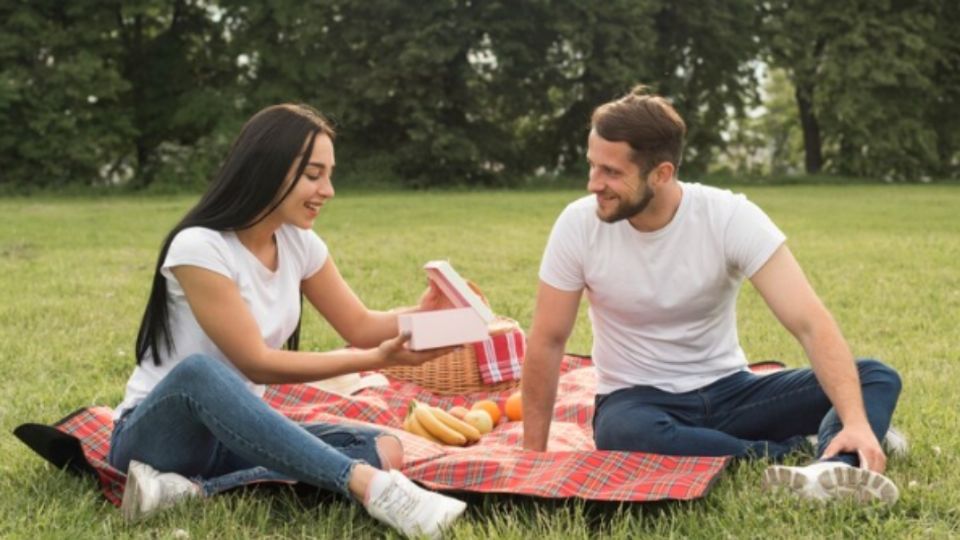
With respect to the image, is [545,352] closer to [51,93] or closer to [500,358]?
[500,358]

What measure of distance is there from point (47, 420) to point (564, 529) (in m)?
2.72

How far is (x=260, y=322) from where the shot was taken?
4.07m

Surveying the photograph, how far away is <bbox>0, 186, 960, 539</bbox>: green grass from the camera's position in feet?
11.7

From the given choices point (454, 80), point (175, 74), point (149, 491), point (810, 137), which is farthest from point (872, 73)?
point (149, 491)

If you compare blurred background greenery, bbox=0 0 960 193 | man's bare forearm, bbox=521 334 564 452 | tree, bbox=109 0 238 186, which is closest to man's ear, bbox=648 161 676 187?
man's bare forearm, bbox=521 334 564 452

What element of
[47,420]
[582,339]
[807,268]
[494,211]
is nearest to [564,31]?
[494,211]

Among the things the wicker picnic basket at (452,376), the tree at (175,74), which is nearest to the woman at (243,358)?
the wicker picnic basket at (452,376)

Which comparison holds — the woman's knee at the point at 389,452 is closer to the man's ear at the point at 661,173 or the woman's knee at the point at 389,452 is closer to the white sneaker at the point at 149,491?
the white sneaker at the point at 149,491

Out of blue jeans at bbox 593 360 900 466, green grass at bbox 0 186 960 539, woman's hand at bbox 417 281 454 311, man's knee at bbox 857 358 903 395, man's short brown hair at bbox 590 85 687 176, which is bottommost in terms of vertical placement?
green grass at bbox 0 186 960 539

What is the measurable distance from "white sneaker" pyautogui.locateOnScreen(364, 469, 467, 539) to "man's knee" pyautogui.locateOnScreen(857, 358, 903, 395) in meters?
1.59

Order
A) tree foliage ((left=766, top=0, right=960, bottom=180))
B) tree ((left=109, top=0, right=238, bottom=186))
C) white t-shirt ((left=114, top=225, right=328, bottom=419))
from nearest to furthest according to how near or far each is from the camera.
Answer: white t-shirt ((left=114, top=225, right=328, bottom=419))
tree ((left=109, top=0, right=238, bottom=186))
tree foliage ((left=766, top=0, right=960, bottom=180))

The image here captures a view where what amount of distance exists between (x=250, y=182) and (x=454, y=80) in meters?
24.6

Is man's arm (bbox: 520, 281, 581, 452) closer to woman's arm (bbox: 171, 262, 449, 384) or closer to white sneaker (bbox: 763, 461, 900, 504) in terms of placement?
woman's arm (bbox: 171, 262, 449, 384)

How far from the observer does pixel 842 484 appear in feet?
11.6
